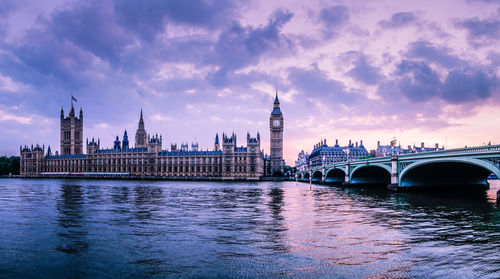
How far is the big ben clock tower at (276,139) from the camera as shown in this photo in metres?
189

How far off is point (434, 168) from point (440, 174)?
25.2ft

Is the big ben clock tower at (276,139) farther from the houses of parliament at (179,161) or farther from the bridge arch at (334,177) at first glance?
the bridge arch at (334,177)

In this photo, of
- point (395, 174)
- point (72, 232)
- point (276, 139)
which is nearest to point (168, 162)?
point (276, 139)

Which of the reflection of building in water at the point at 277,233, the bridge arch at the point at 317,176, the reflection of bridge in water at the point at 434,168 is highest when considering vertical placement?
the reflection of bridge in water at the point at 434,168

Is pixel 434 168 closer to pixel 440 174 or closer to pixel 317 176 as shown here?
pixel 440 174

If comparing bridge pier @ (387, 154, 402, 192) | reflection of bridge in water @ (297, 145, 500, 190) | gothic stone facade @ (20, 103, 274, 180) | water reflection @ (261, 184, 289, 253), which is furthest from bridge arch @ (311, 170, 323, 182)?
water reflection @ (261, 184, 289, 253)

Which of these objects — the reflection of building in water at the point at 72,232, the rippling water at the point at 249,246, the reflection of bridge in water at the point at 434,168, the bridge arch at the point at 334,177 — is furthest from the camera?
the bridge arch at the point at 334,177

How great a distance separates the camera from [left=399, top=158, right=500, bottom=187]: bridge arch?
153ft

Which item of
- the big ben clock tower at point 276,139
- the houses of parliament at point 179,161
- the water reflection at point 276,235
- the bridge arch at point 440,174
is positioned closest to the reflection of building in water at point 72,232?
the water reflection at point 276,235

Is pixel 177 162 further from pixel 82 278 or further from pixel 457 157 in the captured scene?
pixel 82 278

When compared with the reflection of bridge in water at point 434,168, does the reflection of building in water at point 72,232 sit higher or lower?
lower

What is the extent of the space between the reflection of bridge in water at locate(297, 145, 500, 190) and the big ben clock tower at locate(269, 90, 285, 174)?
355ft

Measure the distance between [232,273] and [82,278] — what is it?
4.77m

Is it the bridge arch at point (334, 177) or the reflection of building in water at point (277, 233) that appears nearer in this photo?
the reflection of building in water at point (277, 233)
